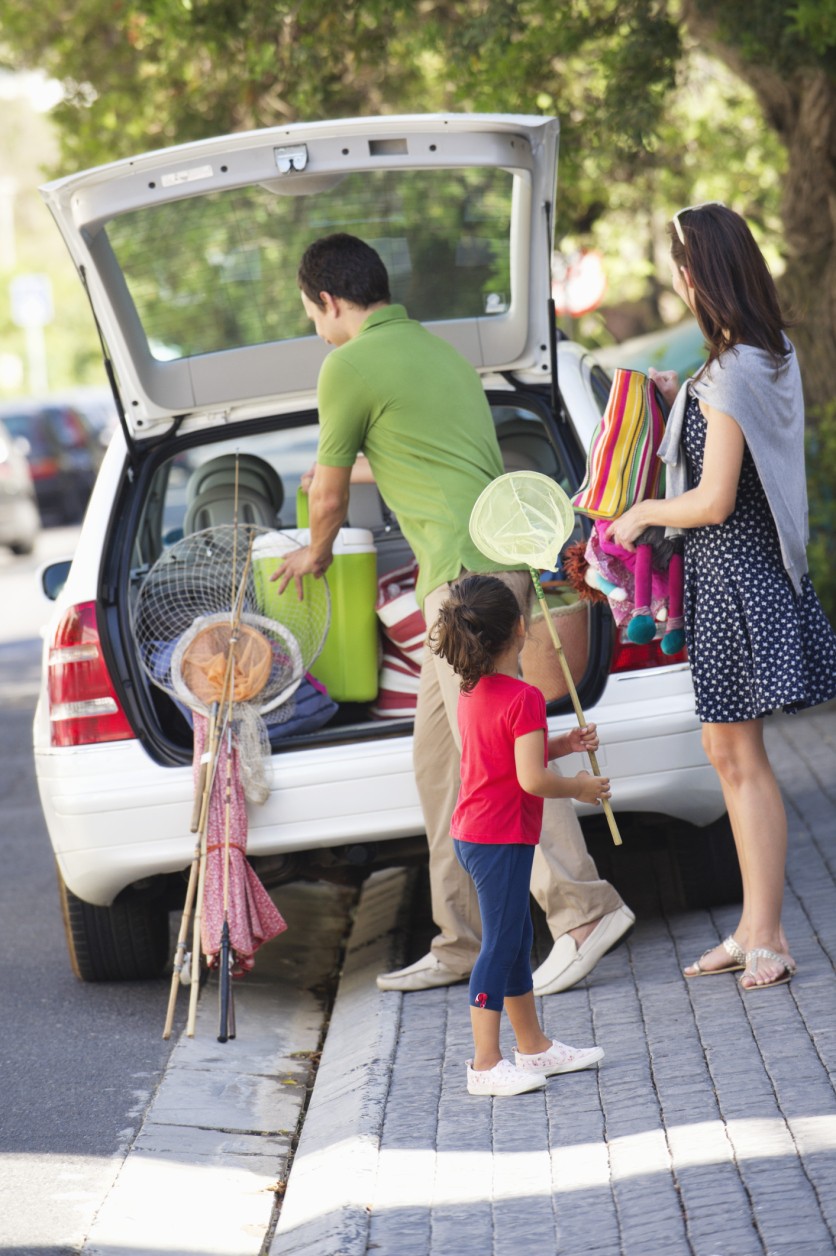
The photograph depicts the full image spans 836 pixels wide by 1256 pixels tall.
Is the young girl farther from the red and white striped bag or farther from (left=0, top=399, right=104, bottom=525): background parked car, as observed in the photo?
(left=0, top=399, right=104, bottom=525): background parked car

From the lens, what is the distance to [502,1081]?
4.02m

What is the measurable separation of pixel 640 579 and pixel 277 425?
1.55m

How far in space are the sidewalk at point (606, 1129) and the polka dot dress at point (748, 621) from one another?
0.75m

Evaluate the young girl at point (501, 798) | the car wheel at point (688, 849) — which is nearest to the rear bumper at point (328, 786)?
the car wheel at point (688, 849)

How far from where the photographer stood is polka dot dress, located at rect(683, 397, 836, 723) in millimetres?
4332

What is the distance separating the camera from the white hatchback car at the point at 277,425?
4801 millimetres

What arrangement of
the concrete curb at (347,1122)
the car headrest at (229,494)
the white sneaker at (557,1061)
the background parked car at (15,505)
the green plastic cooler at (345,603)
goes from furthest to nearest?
the background parked car at (15,505) → the car headrest at (229,494) → the green plastic cooler at (345,603) → the white sneaker at (557,1061) → the concrete curb at (347,1122)

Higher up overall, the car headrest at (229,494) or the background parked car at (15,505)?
the car headrest at (229,494)

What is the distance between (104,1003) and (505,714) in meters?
2.01

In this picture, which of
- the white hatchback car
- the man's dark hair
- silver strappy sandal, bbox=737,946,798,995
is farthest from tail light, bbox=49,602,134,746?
silver strappy sandal, bbox=737,946,798,995

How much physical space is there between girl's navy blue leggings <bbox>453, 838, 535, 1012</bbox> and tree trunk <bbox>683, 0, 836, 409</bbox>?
15.5 ft

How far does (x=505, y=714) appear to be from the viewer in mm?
3996

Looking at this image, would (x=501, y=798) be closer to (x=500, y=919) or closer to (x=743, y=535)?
(x=500, y=919)

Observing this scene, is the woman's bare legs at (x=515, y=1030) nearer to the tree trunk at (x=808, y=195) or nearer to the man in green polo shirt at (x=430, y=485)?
the man in green polo shirt at (x=430, y=485)
